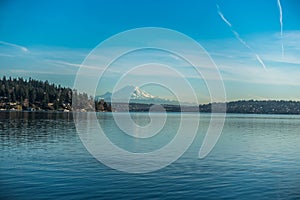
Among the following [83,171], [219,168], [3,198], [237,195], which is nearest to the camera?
[3,198]

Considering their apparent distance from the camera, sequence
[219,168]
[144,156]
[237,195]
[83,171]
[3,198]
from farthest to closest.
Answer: [144,156]
[219,168]
[83,171]
[237,195]
[3,198]

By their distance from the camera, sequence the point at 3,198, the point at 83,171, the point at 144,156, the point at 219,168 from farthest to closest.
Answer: the point at 144,156, the point at 219,168, the point at 83,171, the point at 3,198

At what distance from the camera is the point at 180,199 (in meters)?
25.4

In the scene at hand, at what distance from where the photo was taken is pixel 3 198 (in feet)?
83.4

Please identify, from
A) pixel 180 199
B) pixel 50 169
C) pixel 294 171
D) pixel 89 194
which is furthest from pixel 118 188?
pixel 294 171

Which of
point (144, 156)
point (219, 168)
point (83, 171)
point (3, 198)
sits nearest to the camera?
point (3, 198)

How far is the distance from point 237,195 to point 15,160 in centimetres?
2533

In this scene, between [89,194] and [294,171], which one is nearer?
[89,194]

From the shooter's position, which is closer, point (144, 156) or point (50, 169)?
point (50, 169)

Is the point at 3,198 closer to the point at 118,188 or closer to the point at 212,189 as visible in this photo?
the point at 118,188

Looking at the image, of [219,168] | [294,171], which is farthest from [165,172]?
[294,171]

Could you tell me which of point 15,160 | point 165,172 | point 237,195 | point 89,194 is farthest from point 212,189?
point 15,160

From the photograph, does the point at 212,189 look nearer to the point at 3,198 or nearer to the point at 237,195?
the point at 237,195

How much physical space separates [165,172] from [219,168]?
7.10 m
